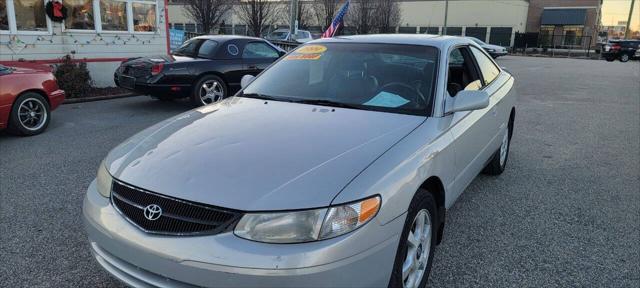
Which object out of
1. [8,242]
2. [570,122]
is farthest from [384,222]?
[570,122]

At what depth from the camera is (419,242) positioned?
272 cm

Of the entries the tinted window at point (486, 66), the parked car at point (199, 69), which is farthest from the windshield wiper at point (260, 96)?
the parked car at point (199, 69)

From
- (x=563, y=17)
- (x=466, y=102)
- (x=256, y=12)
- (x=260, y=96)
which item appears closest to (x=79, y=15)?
(x=260, y=96)

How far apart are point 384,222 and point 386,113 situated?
108 centimetres

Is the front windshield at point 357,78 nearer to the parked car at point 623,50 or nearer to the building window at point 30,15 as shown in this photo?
the building window at point 30,15

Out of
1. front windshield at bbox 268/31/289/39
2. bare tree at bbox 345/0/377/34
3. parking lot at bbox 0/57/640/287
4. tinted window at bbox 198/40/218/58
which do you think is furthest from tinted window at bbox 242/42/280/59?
bare tree at bbox 345/0/377/34

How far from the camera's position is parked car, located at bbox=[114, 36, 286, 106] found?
8797 millimetres

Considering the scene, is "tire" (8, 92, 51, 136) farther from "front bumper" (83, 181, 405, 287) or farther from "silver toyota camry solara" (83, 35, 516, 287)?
"front bumper" (83, 181, 405, 287)

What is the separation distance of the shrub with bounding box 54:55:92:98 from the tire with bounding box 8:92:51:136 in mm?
3192

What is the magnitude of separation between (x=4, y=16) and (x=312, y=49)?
8910 millimetres

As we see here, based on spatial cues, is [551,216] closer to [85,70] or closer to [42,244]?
[42,244]

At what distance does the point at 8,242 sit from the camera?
350cm

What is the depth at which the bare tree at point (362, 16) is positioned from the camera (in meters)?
34.9

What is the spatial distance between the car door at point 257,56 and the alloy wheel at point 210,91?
0.71 metres
